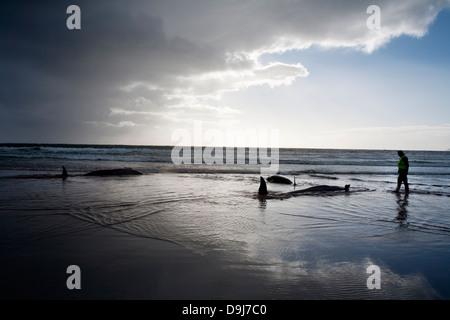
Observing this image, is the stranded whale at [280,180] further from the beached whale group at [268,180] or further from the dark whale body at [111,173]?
the dark whale body at [111,173]

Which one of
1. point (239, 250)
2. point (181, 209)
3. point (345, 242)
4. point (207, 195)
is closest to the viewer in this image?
point (239, 250)

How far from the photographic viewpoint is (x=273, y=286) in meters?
3.36

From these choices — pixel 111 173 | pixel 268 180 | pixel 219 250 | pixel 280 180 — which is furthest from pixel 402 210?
pixel 111 173

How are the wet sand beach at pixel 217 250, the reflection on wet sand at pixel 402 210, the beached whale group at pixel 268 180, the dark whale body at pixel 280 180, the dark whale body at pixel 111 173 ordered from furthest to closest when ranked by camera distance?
1. the dark whale body at pixel 111 173
2. the dark whale body at pixel 280 180
3. the beached whale group at pixel 268 180
4. the reflection on wet sand at pixel 402 210
5. the wet sand beach at pixel 217 250

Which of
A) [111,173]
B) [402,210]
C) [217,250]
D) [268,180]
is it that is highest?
[111,173]

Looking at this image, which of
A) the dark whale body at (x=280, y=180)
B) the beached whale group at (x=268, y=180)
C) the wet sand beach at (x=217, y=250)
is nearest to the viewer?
the wet sand beach at (x=217, y=250)

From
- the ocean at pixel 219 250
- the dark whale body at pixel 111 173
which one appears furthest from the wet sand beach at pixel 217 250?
the dark whale body at pixel 111 173

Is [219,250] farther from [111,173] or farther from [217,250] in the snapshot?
[111,173]

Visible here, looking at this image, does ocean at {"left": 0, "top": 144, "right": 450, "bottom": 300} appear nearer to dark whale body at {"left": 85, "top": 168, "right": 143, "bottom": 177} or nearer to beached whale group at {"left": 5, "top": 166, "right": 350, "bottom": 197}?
beached whale group at {"left": 5, "top": 166, "right": 350, "bottom": 197}

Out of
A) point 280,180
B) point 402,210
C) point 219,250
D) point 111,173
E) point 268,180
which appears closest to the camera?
point 219,250
